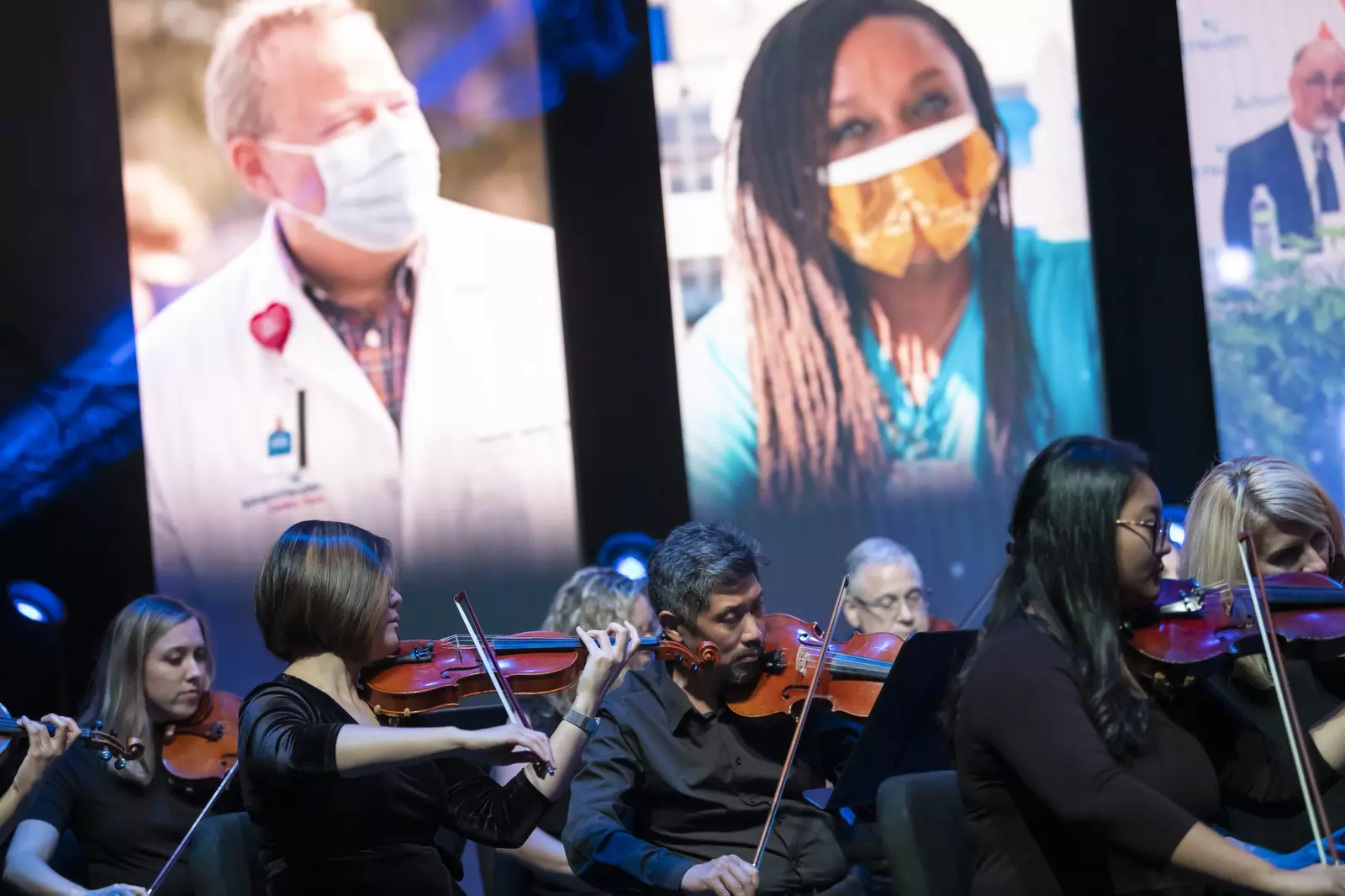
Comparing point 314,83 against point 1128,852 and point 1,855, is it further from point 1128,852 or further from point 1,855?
point 1128,852

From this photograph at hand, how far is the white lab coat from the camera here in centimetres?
466

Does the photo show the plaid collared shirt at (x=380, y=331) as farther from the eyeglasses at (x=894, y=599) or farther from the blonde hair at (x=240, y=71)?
the eyeglasses at (x=894, y=599)

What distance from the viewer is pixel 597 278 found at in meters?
4.89

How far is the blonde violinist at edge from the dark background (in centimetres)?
246

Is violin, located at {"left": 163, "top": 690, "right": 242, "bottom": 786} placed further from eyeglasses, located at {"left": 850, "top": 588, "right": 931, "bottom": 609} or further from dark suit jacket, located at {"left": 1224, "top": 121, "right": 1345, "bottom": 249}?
dark suit jacket, located at {"left": 1224, "top": 121, "right": 1345, "bottom": 249}

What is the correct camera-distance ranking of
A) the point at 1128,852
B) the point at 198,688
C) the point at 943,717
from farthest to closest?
the point at 198,688
the point at 943,717
the point at 1128,852

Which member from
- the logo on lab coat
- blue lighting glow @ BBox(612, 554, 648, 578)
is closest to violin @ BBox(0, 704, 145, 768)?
the logo on lab coat

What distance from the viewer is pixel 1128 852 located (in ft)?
5.62

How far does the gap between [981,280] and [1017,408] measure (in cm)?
45

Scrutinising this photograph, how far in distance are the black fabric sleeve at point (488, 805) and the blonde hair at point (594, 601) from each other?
3.92 feet

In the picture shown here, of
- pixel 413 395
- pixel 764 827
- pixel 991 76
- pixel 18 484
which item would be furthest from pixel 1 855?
pixel 991 76

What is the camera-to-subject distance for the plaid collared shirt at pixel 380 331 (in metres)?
4.73

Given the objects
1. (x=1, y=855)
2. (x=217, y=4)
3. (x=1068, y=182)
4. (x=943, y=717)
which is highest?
(x=217, y=4)

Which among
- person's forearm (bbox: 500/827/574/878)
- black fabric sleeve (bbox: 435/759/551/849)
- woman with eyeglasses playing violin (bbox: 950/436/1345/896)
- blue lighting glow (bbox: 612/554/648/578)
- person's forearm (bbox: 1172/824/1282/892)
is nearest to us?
person's forearm (bbox: 1172/824/1282/892)
